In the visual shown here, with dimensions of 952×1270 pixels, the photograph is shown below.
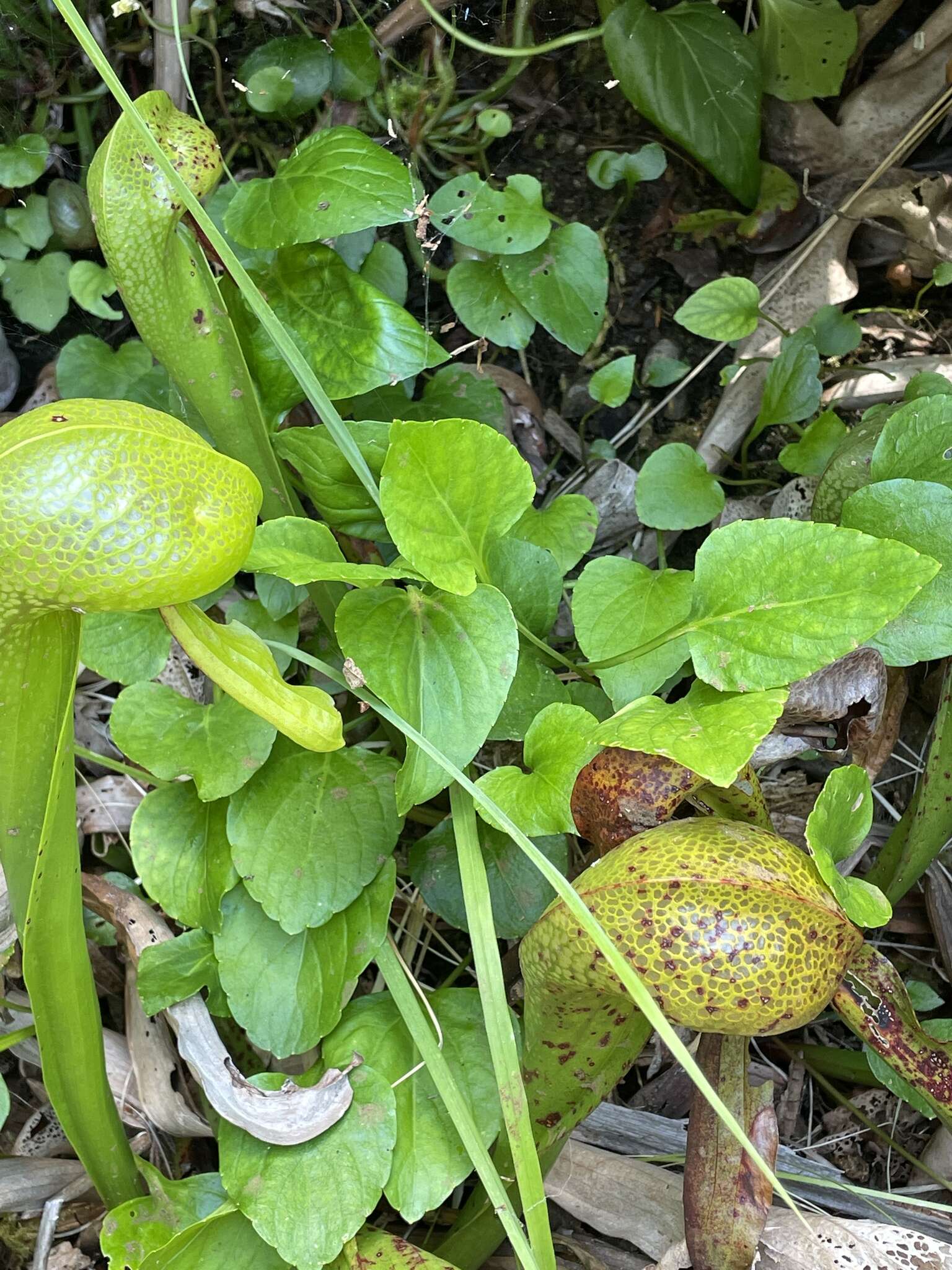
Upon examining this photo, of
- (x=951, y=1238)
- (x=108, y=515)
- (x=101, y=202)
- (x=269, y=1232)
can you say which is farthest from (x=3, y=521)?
(x=951, y=1238)

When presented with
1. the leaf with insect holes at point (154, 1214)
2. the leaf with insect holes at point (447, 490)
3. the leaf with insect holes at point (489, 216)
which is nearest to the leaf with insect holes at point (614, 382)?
the leaf with insect holes at point (489, 216)

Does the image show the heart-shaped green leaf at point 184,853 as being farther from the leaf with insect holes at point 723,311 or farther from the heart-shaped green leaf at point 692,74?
the heart-shaped green leaf at point 692,74

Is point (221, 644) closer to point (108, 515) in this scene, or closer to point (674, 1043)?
point (108, 515)

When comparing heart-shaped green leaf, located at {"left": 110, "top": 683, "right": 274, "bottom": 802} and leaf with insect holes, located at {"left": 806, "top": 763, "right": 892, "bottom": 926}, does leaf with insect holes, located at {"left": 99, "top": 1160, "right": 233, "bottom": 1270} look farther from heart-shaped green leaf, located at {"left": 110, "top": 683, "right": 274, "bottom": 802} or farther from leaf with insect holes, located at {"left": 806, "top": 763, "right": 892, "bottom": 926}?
leaf with insect holes, located at {"left": 806, "top": 763, "right": 892, "bottom": 926}

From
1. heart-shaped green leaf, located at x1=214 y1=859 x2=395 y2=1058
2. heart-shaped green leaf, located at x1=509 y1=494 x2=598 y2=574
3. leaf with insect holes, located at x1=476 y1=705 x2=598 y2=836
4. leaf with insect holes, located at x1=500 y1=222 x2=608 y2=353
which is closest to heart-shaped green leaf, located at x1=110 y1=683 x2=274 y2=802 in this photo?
heart-shaped green leaf, located at x1=214 y1=859 x2=395 y2=1058

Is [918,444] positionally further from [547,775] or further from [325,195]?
[325,195]

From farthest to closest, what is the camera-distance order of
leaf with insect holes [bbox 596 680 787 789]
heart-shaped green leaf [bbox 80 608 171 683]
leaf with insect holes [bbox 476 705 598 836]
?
heart-shaped green leaf [bbox 80 608 171 683] < leaf with insect holes [bbox 476 705 598 836] < leaf with insect holes [bbox 596 680 787 789]
